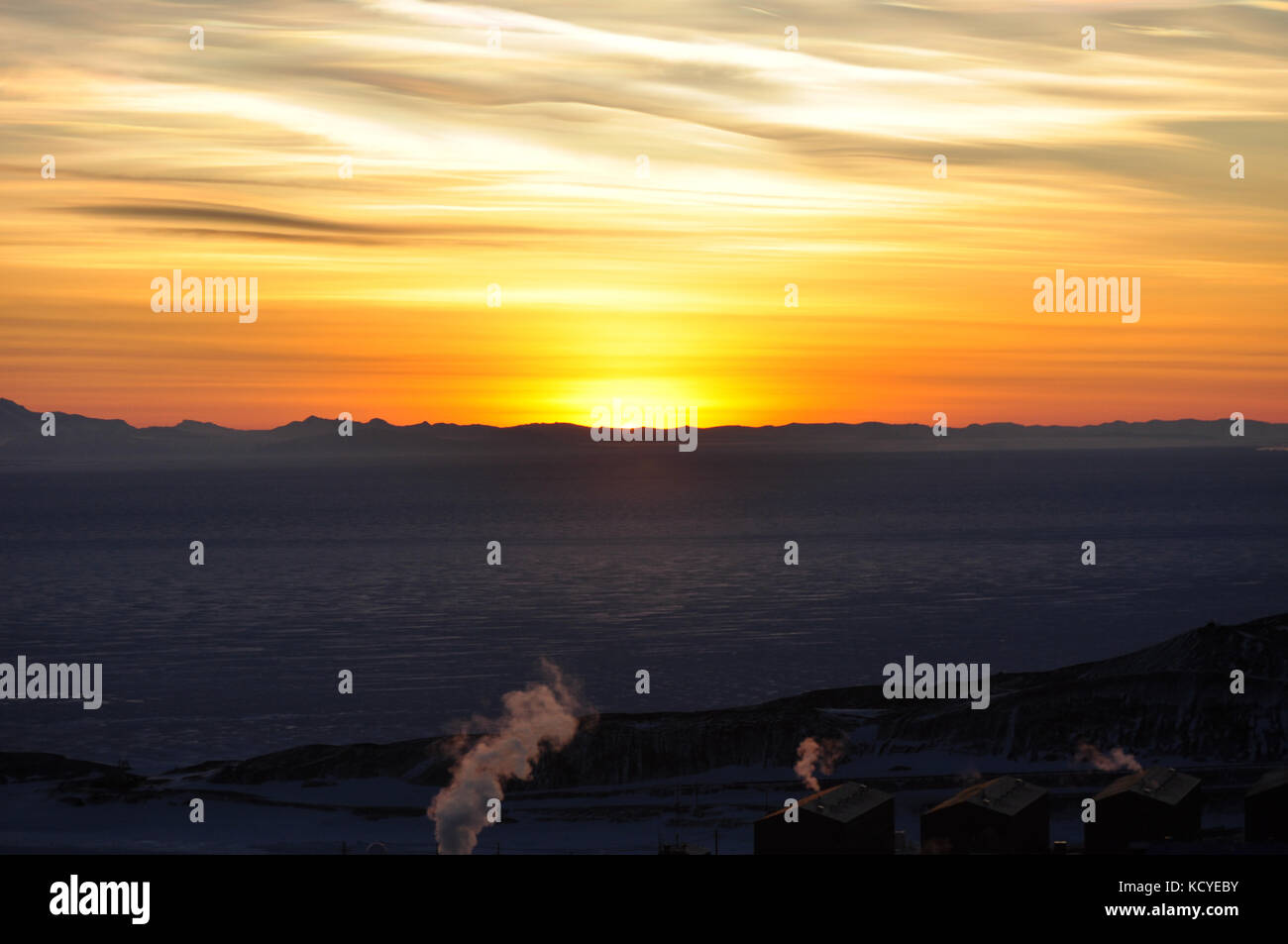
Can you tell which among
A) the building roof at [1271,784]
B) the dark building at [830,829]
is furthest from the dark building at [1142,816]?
the dark building at [830,829]

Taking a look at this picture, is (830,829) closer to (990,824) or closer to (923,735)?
(990,824)

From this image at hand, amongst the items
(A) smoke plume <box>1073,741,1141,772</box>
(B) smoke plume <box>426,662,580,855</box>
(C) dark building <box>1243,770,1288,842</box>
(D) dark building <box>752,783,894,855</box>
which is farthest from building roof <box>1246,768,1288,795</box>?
(B) smoke plume <box>426,662,580,855</box>

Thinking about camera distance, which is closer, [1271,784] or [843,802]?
[1271,784]

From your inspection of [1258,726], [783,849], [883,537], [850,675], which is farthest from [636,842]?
[883,537]

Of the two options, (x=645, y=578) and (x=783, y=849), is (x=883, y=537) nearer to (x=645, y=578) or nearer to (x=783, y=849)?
(x=645, y=578)

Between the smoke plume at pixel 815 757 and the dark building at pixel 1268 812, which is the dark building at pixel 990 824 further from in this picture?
the smoke plume at pixel 815 757

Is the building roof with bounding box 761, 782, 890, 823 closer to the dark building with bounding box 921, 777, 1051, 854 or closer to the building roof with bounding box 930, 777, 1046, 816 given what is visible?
the dark building with bounding box 921, 777, 1051, 854

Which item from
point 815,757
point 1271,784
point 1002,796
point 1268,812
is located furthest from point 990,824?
point 815,757
